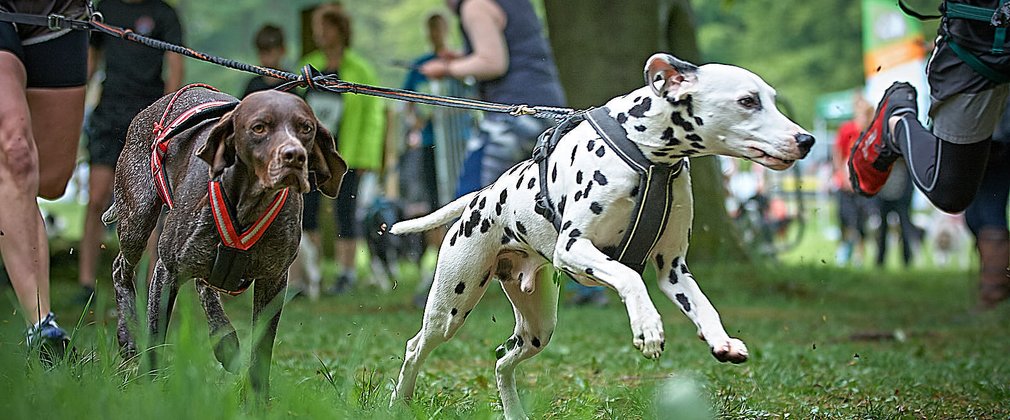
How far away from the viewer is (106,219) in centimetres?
461

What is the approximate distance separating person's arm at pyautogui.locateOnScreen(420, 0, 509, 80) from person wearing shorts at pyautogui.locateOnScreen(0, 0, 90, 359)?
2265 mm

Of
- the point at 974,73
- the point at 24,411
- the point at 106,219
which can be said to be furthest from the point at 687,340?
the point at 24,411

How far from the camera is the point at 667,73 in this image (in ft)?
12.1

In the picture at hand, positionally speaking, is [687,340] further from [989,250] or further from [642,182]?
[642,182]

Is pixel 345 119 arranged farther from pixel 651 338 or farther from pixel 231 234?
pixel 651 338

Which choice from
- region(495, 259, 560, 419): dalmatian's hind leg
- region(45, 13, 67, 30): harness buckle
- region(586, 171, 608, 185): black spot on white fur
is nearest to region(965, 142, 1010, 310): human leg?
region(495, 259, 560, 419): dalmatian's hind leg

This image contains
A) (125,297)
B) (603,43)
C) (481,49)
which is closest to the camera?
(125,297)

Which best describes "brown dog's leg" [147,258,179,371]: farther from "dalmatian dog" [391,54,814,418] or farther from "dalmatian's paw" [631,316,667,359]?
"dalmatian's paw" [631,316,667,359]

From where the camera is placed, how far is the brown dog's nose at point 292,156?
3572mm

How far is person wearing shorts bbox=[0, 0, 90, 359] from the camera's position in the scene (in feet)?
15.1

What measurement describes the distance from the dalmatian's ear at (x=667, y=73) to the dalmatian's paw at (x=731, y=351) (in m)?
0.76

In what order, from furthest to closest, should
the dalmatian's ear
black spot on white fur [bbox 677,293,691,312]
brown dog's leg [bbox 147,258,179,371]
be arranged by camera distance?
brown dog's leg [bbox 147,258,179,371] < black spot on white fur [bbox 677,293,691,312] < the dalmatian's ear

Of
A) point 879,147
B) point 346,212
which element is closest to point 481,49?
point 879,147

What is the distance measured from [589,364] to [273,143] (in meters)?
2.88
